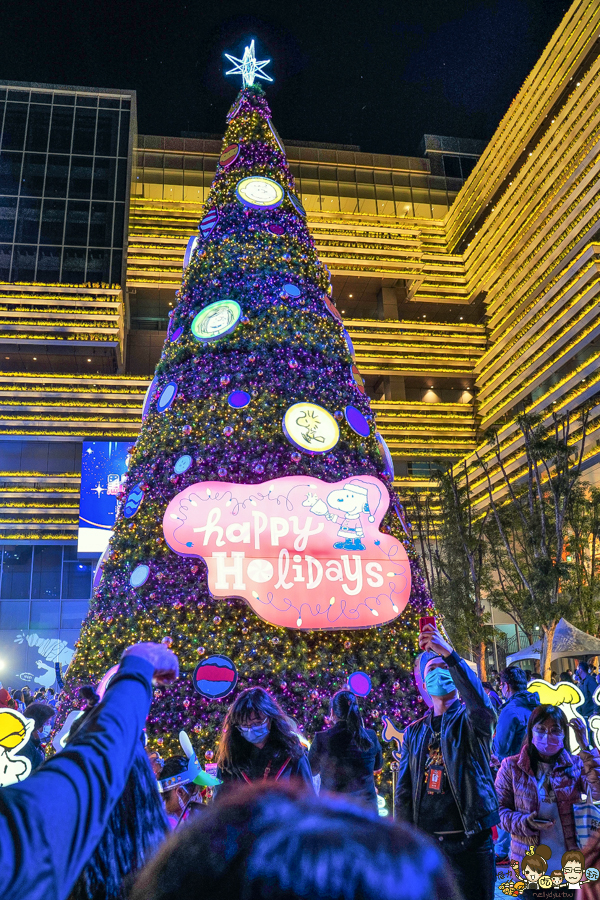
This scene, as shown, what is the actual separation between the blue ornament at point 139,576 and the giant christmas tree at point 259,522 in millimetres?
19

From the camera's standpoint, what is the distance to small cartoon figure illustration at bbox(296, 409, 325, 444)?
7.58 m

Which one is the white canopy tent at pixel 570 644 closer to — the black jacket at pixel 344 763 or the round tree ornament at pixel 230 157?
the round tree ornament at pixel 230 157

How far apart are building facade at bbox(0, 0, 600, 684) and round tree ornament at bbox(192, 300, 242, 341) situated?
23.4 metres

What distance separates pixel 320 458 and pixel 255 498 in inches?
33.7

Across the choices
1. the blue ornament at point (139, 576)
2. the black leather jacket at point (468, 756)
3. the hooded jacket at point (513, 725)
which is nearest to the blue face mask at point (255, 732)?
the black leather jacket at point (468, 756)

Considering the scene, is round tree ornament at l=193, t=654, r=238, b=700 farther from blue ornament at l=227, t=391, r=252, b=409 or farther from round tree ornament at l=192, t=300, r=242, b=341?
round tree ornament at l=192, t=300, r=242, b=341

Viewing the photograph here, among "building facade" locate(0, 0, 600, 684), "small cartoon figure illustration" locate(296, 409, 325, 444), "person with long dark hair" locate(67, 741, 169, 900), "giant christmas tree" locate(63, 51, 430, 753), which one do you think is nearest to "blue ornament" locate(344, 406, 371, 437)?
"giant christmas tree" locate(63, 51, 430, 753)

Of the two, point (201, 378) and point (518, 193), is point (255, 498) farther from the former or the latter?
point (518, 193)

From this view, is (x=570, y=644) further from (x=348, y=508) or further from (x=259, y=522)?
(x=259, y=522)

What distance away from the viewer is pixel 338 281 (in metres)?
42.5

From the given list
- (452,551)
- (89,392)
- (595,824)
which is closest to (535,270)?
(452,551)

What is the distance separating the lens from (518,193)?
38.8 meters

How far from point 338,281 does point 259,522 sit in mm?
37051

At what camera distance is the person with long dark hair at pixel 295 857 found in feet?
2.50
